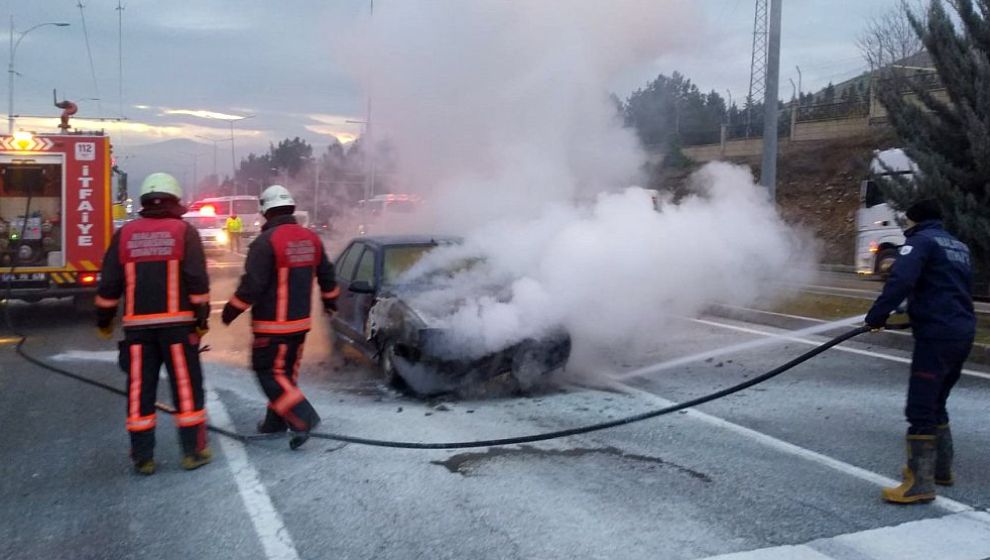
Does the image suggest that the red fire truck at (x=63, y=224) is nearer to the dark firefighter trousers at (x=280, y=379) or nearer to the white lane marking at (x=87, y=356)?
the white lane marking at (x=87, y=356)

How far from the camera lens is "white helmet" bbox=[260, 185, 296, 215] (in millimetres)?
5734

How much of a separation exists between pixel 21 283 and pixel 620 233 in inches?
337

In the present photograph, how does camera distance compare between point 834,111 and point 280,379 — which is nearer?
point 280,379

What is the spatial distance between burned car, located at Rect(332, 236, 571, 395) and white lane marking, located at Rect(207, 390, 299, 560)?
151 cm

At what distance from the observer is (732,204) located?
8.26 m

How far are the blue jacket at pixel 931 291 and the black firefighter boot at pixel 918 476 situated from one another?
23.3 inches

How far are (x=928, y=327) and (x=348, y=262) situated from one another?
238 inches

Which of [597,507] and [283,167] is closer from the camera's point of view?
[597,507]

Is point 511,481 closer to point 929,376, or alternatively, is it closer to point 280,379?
point 280,379

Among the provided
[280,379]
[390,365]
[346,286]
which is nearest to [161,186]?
[280,379]

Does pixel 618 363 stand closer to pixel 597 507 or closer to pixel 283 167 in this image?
pixel 597 507

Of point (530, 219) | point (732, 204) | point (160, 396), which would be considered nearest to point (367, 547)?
point (160, 396)

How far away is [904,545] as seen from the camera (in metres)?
4.10

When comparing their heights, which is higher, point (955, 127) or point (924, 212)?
point (955, 127)
